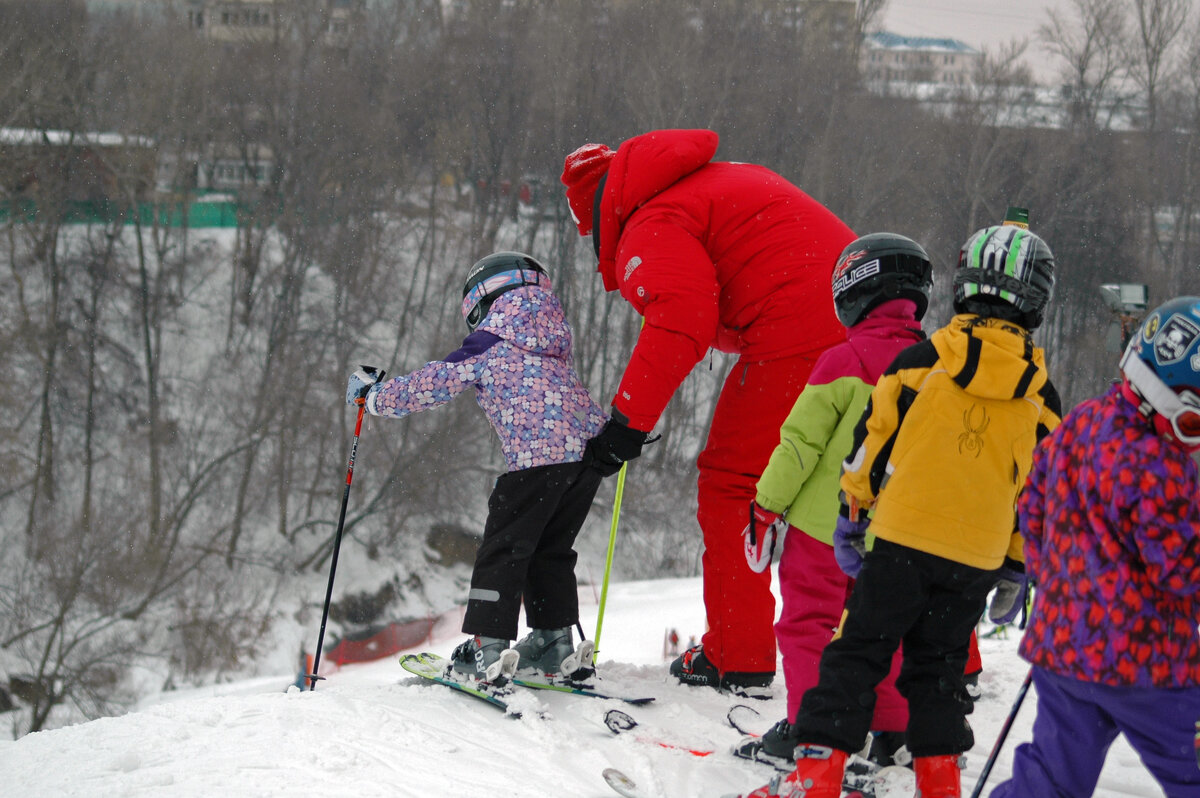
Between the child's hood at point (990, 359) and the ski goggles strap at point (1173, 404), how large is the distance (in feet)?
1.16

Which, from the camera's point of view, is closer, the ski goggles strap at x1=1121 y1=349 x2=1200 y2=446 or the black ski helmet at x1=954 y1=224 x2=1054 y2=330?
the ski goggles strap at x1=1121 y1=349 x2=1200 y2=446

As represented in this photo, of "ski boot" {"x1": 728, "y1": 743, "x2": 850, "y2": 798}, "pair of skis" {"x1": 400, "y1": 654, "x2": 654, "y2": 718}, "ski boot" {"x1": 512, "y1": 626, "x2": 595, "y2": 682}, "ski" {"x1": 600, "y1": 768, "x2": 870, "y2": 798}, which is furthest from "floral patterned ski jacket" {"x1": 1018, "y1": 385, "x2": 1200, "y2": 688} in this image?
"ski boot" {"x1": 512, "y1": 626, "x2": 595, "y2": 682}

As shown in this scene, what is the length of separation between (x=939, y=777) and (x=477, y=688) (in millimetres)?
1445

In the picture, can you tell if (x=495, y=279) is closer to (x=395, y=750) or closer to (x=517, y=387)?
(x=517, y=387)

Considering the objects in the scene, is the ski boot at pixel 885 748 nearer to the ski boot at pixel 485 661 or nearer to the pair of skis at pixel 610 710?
the pair of skis at pixel 610 710

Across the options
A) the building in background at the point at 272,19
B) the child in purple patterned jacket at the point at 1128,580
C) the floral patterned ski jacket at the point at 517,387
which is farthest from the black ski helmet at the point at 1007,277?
the building in background at the point at 272,19

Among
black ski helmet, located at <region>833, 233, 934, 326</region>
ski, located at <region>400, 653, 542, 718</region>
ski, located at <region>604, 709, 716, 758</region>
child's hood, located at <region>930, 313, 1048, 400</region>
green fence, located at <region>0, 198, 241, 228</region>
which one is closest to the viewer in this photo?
child's hood, located at <region>930, 313, 1048, 400</region>

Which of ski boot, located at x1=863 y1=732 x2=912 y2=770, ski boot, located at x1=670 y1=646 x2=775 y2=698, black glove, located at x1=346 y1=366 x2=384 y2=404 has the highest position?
black glove, located at x1=346 y1=366 x2=384 y2=404

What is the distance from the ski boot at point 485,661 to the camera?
3.20 m

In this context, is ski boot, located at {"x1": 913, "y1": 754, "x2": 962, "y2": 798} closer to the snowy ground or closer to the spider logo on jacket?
the snowy ground

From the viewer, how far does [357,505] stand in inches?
846

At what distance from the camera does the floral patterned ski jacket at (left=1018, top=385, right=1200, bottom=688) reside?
73.0 inches

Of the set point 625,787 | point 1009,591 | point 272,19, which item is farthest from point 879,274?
point 272,19

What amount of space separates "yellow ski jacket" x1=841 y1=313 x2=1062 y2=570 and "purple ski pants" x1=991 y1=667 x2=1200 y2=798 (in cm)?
36
